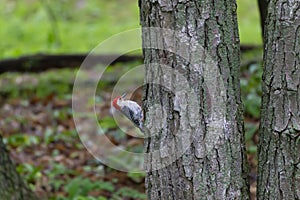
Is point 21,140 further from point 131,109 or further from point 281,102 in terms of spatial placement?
point 281,102

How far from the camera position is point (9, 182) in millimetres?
3432

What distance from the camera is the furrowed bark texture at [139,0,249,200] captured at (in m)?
2.29

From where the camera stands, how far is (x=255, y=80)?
5.80 meters

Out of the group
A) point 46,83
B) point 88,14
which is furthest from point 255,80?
point 88,14

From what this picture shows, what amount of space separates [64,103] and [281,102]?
4.29 metres

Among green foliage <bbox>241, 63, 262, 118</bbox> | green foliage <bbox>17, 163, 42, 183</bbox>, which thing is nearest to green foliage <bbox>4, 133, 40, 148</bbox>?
green foliage <bbox>17, 163, 42, 183</bbox>

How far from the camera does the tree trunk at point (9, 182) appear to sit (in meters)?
3.38

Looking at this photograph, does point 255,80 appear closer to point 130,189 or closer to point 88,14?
point 130,189

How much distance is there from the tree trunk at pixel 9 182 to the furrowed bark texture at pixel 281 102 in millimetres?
1735

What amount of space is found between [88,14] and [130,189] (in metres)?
7.81

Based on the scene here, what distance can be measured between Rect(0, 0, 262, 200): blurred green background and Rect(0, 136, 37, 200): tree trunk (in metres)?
0.43

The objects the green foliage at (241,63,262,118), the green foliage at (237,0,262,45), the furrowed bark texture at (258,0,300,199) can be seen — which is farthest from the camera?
the green foliage at (237,0,262,45)

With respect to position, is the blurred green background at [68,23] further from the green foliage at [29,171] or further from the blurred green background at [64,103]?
the green foliage at [29,171]

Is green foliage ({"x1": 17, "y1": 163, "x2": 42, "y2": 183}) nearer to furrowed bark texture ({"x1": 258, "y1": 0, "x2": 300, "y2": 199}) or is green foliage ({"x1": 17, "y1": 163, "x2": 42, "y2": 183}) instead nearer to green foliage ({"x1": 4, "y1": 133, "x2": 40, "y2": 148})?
green foliage ({"x1": 4, "y1": 133, "x2": 40, "y2": 148})
